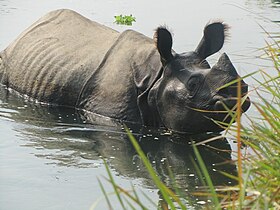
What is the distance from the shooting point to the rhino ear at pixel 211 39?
8773mm

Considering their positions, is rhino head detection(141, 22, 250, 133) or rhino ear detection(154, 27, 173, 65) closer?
rhino head detection(141, 22, 250, 133)

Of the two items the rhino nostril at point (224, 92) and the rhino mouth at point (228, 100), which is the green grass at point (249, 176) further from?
the rhino nostril at point (224, 92)

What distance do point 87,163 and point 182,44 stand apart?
599 centimetres

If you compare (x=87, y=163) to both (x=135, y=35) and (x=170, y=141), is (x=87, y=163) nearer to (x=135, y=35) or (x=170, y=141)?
(x=170, y=141)

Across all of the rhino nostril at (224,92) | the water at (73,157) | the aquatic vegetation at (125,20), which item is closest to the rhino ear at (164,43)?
the water at (73,157)

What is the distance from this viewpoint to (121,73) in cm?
918

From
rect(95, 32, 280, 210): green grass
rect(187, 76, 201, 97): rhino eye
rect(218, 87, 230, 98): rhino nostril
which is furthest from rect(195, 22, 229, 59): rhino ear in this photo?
rect(95, 32, 280, 210): green grass

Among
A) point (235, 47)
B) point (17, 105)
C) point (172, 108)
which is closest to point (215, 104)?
point (172, 108)

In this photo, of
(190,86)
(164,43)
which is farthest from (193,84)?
(164,43)

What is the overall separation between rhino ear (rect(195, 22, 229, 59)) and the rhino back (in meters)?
1.43

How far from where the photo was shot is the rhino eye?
8219 millimetres

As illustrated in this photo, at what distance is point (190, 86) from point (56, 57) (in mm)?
2390

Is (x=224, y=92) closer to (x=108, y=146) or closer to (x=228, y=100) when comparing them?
(x=228, y=100)

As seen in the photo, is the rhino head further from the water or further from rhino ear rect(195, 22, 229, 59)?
the water
